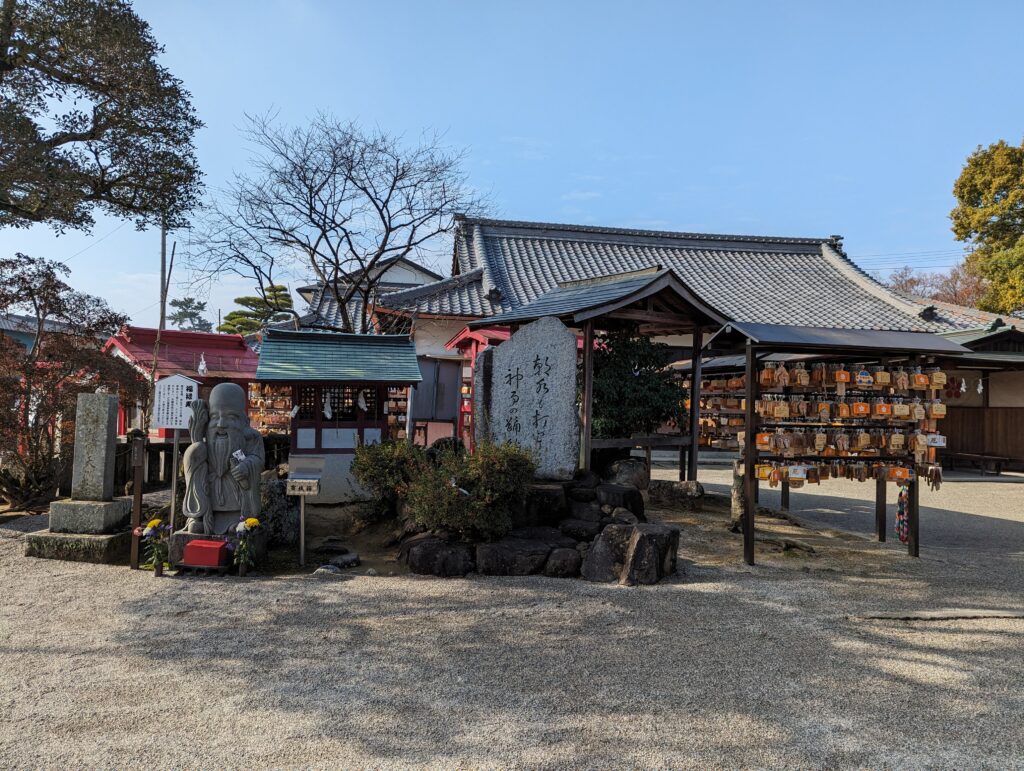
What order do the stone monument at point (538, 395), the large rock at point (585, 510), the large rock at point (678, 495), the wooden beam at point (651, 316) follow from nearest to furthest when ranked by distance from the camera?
the large rock at point (585, 510)
the stone monument at point (538, 395)
the wooden beam at point (651, 316)
the large rock at point (678, 495)

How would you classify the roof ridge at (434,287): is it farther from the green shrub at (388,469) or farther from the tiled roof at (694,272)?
the green shrub at (388,469)

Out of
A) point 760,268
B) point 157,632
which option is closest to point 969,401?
point 760,268

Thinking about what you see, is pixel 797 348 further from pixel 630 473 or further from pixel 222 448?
pixel 222 448

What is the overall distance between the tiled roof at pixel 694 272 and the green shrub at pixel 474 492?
9521 mm

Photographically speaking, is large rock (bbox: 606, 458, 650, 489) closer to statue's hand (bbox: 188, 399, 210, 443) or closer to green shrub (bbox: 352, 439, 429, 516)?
green shrub (bbox: 352, 439, 429, 516)

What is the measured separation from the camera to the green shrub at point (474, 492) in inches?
264

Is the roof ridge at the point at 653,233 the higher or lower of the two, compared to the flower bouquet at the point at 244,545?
higher

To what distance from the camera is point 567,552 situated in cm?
658

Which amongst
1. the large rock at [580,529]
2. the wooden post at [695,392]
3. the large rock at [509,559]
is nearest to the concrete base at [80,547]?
the large rock at [509,559]

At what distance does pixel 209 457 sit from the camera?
679 centimetres

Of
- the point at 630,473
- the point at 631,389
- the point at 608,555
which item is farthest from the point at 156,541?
the point at 631,389

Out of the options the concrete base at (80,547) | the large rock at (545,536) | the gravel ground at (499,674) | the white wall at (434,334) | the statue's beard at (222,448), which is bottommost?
the gravel ground at (499,674)

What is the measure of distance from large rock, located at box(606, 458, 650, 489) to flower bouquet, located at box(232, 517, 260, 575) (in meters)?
4.86

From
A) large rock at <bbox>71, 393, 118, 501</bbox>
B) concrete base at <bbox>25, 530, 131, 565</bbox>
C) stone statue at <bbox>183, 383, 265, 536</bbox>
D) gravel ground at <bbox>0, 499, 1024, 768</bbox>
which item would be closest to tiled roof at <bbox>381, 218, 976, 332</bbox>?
large rock at <bbox>71, 393, 118, 501</bbox>
